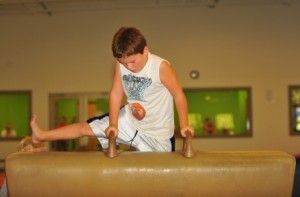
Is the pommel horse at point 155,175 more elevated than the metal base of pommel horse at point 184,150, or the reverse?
the metal base of pommel horse at point 184,150

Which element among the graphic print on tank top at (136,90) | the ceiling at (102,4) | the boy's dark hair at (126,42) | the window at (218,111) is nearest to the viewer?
the boy's dark hair at (126,42)

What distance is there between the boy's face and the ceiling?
23.2ft

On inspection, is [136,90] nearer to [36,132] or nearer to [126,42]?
[126,42]

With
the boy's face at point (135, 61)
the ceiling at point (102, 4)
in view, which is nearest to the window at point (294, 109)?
the ceiling at point (102, 4)

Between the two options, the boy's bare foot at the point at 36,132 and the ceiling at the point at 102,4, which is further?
the ceiling at the point at 102,4

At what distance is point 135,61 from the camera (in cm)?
206

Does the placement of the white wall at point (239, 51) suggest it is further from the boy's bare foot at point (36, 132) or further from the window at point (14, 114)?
the boy's bare foot at point (36, 132)

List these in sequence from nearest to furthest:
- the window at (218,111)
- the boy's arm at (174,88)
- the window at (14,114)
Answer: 1. the boy's arm at (174,88)
2. the window at (218,111)
3. the window at (14,114)

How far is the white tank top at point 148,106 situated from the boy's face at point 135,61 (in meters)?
0.09

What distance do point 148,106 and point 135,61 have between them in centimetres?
38

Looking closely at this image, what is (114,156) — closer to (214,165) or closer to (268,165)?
(214,165)

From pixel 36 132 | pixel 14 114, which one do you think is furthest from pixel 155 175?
pixel 14 114

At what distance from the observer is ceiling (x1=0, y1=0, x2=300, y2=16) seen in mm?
9023

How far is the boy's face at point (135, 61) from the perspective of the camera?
6.54 feet
